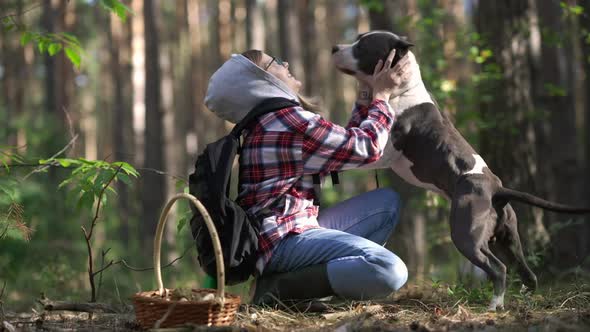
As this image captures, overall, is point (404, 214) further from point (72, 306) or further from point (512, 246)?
point (72, 306)

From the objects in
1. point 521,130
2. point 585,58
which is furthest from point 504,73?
point 585,58

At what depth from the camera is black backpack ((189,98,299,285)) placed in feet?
10.9

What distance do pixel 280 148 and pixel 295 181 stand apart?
8.4 inches

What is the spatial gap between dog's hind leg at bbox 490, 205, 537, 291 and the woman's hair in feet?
4.25

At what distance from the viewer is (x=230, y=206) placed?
3342 millimetres

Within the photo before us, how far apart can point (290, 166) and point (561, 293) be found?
1.88 m

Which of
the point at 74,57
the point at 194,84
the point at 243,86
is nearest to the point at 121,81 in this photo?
the point at 194,84

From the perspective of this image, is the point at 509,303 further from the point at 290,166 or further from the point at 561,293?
the point at 290,166

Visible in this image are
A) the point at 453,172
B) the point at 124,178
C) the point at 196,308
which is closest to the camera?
the point at 196,308

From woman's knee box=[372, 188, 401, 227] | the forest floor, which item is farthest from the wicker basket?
woman's knee box=[372, 188, 401, 227]

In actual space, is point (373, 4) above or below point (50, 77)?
below

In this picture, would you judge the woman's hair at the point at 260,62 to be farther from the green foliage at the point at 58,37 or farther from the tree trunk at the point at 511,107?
the tree trunk at the point at 511,107

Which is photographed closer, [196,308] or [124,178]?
[196,308]

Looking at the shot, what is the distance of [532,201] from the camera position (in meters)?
3.66
